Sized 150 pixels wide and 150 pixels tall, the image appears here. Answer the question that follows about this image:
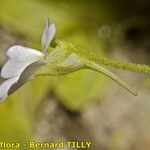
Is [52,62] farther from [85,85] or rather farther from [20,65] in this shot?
[85,85]

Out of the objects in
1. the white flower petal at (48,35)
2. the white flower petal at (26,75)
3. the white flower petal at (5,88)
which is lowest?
the white flower petal at (5,88)

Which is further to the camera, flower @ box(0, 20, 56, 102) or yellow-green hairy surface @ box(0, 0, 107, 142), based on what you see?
yellow-green hairy surface @ box(0, 0, 107, 142)

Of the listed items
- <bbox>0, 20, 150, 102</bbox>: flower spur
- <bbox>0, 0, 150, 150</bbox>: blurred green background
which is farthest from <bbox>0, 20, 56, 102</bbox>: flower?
<bbox>0, 0, 150, 150</bbox>: blurred green background

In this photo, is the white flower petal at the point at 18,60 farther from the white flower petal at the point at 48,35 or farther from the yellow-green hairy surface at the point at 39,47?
the yellow-green hairy surface at the point at 39,47

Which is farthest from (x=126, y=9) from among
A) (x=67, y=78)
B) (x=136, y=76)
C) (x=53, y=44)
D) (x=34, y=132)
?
(x=53, y=44)

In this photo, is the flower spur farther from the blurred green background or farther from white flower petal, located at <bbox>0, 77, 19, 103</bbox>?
the blurred green background

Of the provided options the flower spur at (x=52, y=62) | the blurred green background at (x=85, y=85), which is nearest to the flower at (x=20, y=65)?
the flower spur at (x=52, y=62)

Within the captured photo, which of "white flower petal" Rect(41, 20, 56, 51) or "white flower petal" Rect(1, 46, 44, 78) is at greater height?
"white flower petal" Rect(41, 20, 56, 51)
